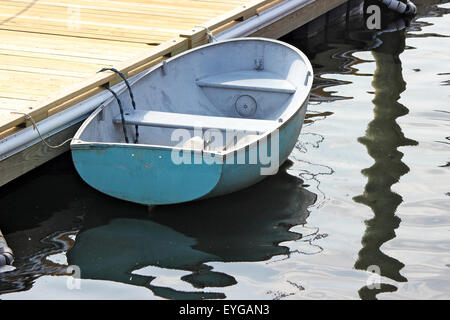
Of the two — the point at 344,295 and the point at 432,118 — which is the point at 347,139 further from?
the point at 344,295

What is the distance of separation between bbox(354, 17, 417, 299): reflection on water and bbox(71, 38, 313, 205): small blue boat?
2.37 ft

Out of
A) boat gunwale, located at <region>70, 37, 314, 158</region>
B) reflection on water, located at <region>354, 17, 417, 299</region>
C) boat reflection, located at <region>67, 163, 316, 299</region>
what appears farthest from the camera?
boat gunwale, located at <region>70, 37, 314, 158</region>

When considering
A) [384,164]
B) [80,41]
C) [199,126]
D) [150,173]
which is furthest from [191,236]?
[80,41]

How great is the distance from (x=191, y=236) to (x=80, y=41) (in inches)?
102

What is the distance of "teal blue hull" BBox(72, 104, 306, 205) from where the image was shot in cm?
568

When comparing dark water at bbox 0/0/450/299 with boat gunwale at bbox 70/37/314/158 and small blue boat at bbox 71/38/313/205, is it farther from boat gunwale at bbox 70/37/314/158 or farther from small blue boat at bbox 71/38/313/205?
boat gunwale at bbox 70/37/314/158

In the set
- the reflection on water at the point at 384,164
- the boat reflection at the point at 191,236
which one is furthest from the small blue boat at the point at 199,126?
the reflection on water at the point at 384,164

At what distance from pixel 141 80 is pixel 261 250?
1.88 metres

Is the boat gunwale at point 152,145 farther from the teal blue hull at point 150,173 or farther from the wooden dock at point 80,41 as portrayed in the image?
the wooden dock at point 80,41

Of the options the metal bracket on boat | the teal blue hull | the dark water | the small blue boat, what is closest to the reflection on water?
the dark water

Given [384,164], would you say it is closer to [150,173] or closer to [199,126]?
[199,126]

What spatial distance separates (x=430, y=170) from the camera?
6750mm

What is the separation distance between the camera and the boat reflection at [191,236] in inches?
210

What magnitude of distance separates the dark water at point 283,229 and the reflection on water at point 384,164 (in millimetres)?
13
